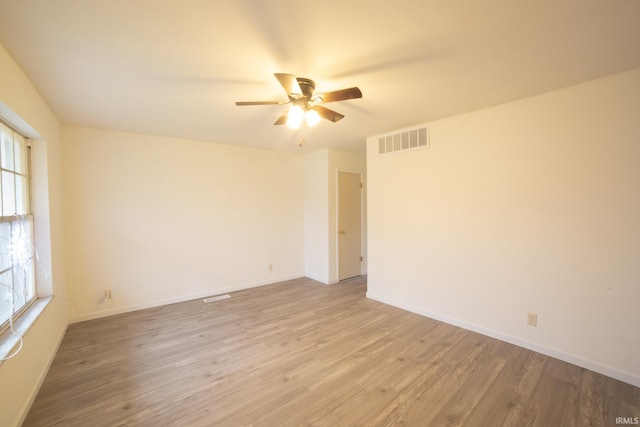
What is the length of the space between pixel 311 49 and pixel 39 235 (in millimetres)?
3134

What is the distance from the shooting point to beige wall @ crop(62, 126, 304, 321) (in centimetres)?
331

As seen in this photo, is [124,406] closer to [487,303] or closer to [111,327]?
[111,327]

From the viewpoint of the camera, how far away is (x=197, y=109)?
9.08ft

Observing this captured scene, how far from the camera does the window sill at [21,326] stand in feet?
5.35

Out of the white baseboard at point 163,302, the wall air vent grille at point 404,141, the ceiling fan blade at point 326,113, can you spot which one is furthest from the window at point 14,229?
the wall air vent grille at point 404,141

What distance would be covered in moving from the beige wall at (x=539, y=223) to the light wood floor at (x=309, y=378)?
0.97 ft

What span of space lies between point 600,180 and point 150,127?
4.86 meters

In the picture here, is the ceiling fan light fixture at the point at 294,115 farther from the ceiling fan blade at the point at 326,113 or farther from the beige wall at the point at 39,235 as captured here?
the beige wall at the point at 39,235

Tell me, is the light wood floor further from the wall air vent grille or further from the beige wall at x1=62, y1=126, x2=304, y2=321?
the wall air vent grille

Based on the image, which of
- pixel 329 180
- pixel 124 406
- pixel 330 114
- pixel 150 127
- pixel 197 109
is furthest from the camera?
pixel 329 180

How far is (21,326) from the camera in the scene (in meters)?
1.93

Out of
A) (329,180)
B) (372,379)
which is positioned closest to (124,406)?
(372,379)

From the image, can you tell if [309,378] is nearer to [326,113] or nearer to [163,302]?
[326,113]

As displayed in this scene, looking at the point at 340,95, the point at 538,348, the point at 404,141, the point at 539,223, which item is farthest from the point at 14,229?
the point at 538,348
